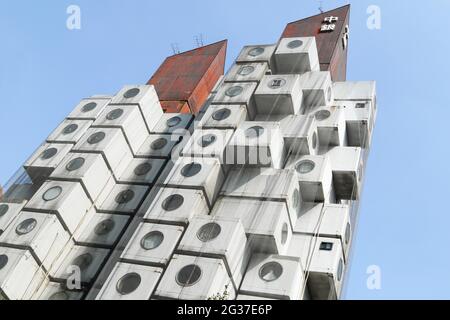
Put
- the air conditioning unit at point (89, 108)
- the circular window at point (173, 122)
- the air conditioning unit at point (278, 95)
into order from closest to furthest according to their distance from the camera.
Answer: the air conditioning unit at point (278, 95) → the circular window at point (173, 122) → the air conditioning unit at point (89, 108)

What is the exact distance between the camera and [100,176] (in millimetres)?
35562

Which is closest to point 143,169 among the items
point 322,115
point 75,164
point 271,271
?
point 75,164

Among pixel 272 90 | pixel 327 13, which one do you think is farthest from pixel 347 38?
pixel 272 90

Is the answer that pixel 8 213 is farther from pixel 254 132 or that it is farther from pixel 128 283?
pixel 254 132

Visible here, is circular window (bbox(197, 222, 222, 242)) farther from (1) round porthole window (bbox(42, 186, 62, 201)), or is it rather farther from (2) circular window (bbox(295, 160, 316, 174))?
(1) round porthole window (bbox(42, 186, 62, 201))

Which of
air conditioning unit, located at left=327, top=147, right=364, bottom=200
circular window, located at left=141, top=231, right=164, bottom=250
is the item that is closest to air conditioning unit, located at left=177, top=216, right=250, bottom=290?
circular window, located at left=141, top=231, right=164, bottom=250

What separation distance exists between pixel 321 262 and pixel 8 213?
20.0 metres

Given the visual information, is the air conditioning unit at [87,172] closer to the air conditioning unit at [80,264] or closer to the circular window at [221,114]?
the air conditioning unit at [80,264]

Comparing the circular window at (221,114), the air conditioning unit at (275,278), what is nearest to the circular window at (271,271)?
the air conditioning unit at (275,278)

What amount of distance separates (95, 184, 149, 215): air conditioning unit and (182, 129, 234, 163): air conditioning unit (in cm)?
540

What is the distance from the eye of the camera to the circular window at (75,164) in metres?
34.7

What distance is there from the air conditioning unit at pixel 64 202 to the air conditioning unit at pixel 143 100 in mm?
9187

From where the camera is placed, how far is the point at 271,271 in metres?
27.9
